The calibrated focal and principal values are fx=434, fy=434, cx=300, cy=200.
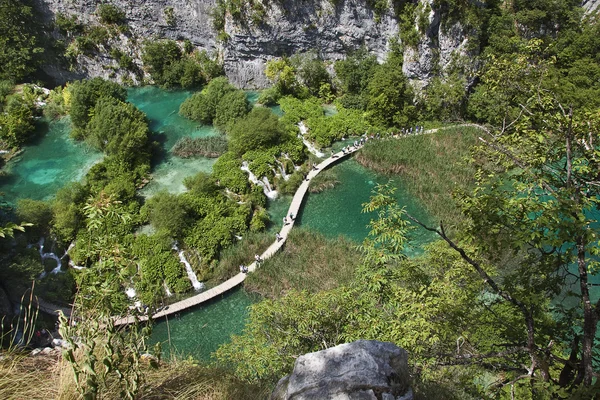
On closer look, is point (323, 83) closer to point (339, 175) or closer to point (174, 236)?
point (339, 175)

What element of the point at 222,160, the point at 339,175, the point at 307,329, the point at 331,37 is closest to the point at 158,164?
the point at 222,160

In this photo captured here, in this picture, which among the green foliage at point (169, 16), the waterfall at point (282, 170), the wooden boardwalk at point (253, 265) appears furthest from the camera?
the green foliage at point (169, 16)

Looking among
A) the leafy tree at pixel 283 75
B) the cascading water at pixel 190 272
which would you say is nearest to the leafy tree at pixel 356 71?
the leafy tree at pixel 283 75

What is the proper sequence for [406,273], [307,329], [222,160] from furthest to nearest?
[222,160] < [307,329] < [406,273]

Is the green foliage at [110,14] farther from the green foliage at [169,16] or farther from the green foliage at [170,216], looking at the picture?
the green foliage at [170,216]

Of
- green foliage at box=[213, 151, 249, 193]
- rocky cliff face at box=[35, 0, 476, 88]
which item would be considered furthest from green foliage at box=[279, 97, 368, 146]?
green foliage at box=[213, 151, 249, 193]

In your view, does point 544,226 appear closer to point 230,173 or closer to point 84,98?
point 230,173
